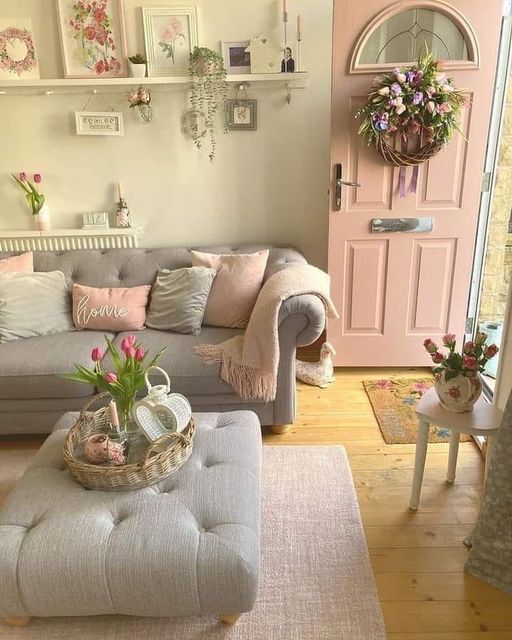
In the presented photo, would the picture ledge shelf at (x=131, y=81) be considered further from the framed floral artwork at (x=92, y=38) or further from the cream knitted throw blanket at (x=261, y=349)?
the cream knitted throw blanket at (x=261, y=349)

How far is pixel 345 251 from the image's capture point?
9.32 ft

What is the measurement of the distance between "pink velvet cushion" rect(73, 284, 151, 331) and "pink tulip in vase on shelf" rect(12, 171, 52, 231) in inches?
29.1

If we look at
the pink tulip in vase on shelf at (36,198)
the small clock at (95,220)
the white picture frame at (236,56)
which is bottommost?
the small clock at (95,220)

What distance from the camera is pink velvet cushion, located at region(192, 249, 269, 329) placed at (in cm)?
258

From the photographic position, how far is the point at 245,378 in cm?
225

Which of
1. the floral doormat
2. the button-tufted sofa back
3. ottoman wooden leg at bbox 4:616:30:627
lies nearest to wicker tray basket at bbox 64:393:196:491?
ottoman wooden leg at bbox 4:616:30:627

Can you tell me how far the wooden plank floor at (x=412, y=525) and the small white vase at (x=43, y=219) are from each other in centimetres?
192

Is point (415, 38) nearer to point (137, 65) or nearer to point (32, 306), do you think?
point (137, 65)

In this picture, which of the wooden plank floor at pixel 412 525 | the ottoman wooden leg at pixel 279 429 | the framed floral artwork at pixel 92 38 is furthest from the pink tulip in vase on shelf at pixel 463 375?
the framed floral artwork at pixel 92 38

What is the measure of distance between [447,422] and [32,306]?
2.04 meters

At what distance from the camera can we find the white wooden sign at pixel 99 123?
3.01 meters

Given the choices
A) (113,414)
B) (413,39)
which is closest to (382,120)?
(413,39)

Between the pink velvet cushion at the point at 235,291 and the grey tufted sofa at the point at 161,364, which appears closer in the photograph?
the grey tufted sofa at the point at 161,364

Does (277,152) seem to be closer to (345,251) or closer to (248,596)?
(345,251)
